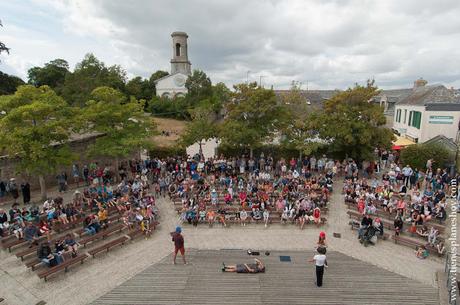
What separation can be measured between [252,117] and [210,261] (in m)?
13.2

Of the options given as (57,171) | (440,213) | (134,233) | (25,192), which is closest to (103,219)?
(134,233)

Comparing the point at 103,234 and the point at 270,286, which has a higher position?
the point at 103,234

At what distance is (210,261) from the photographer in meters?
11.8

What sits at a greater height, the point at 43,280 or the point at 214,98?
the point at 214,98

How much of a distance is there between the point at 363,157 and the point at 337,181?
111 inches

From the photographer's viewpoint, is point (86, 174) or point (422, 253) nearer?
point (422, 253)

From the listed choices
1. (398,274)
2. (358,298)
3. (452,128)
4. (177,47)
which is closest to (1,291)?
(358,298)

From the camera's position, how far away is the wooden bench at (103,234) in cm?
1285

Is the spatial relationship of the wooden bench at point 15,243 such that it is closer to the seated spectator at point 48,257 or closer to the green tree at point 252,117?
the seated spectator at point 48,257

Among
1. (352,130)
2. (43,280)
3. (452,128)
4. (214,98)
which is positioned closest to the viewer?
(43,280)

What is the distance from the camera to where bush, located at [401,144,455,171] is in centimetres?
2188

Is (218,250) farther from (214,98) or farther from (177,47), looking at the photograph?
(177,47)

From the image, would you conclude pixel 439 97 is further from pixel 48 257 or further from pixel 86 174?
pixel 48 257

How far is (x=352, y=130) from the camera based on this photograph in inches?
858
